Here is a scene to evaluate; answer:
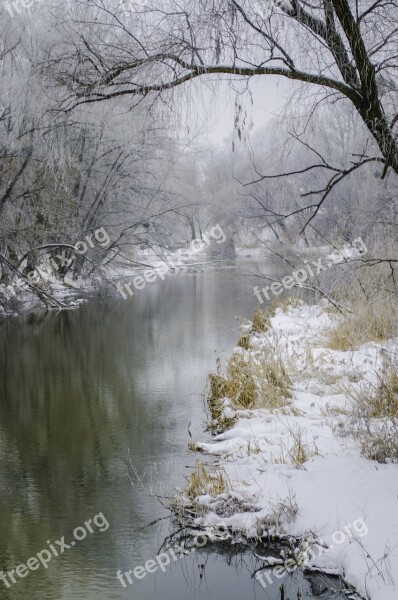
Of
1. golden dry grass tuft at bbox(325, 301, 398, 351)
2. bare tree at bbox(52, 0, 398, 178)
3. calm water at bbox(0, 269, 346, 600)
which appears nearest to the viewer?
calm water at bbox(0, 269, 346, 600)

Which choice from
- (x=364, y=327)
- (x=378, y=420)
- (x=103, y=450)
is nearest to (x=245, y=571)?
(x=378, y=420)

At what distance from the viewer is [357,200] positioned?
842 inches

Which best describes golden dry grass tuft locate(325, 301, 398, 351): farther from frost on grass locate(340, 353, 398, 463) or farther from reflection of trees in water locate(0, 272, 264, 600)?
frost on grass locate(340, 353, 398, 463)

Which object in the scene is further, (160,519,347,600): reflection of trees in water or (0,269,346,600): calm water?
(0,269,346,600): calm water

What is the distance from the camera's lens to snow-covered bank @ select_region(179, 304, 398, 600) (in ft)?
12.2

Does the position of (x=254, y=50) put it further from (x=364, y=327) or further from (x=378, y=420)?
(x=364, y=327)

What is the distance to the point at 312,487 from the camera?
451cm

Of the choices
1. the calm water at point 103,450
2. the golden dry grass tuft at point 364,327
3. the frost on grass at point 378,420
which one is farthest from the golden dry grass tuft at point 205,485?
the golden dry grass tuft at point 364,327

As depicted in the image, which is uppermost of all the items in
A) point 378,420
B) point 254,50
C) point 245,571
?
point 254,50

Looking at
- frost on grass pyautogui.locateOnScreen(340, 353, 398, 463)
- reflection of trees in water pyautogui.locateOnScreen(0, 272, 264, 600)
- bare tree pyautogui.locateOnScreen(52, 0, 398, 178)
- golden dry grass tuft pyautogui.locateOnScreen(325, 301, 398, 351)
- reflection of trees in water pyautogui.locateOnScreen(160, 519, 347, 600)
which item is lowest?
reflection of trees in water pyautogui.locateOnScreen(160, 519, 347, 600)

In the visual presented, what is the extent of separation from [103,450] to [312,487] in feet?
7.87

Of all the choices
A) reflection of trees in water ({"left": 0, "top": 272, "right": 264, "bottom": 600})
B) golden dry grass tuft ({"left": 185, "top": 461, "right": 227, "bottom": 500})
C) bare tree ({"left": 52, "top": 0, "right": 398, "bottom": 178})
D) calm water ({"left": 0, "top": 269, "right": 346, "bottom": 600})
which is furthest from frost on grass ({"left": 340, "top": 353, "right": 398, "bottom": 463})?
bare tree ({"left": 52, "top": 0, "right": 398, "bottom": 178})

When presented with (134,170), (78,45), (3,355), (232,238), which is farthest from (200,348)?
(232,238)

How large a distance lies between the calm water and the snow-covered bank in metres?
0.30
